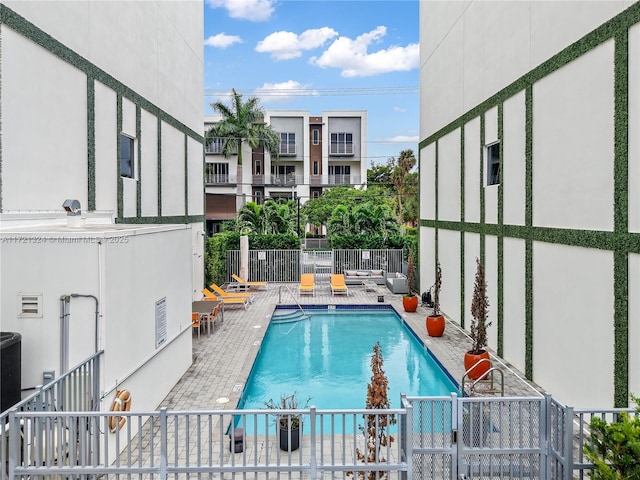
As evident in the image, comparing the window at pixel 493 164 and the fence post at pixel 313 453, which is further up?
the window at pixel 493 164

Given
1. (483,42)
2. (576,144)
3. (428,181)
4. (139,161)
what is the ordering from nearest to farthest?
1. (576,144)
2. (483,42)
3. (139,161)
4. (428,181)

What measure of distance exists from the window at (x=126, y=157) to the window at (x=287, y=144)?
114ft

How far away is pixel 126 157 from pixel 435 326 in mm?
9864

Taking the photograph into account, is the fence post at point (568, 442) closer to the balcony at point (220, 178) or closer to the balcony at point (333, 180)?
the balcony at point (220, 178)

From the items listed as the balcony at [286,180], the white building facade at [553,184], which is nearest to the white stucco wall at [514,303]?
the white building facade at [553,184]

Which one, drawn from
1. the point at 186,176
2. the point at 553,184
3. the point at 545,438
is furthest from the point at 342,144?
the point at 545,438

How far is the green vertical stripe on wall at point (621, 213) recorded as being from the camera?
21.4 feet

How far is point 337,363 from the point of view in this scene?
1216 cm

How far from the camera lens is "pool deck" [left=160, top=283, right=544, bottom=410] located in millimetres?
8742

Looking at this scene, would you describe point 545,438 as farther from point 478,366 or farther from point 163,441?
point 163,441

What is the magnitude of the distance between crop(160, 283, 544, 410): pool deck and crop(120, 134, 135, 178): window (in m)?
5.07

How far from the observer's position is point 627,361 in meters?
6.52

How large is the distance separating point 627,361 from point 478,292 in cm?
331

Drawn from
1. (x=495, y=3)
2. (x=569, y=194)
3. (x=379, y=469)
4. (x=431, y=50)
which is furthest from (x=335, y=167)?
(x=379, y=469)
